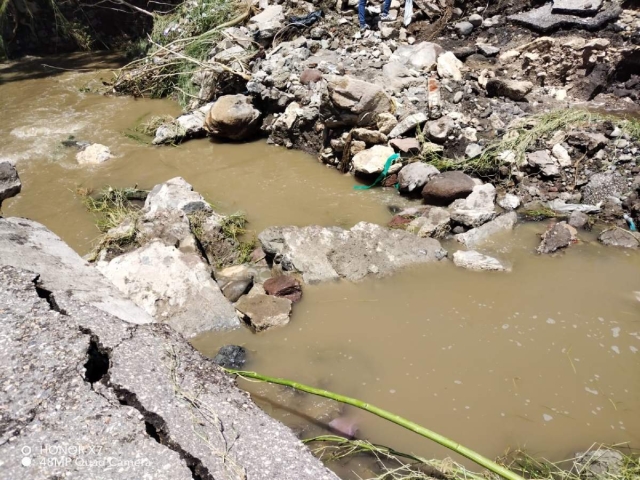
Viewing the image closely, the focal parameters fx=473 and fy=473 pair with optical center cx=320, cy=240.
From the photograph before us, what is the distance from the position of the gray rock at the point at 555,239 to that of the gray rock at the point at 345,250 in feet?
2.79

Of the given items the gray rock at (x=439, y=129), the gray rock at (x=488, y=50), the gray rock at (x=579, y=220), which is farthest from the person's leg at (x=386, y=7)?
the gray rock at (x=579, y=220)

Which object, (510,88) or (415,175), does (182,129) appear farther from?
(510,88)

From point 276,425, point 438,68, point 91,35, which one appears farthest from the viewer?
point 91,35

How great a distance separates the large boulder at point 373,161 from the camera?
193 inches

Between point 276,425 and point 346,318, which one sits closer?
point 276,425

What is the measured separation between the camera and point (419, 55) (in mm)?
6027

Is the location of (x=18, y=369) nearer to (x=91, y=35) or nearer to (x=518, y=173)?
(x=518, y=173)

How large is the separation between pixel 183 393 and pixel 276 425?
41 centimetres

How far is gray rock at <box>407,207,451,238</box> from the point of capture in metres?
4.12

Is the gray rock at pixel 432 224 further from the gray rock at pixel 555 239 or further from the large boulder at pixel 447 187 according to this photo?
the gray rock at pixel 555 239

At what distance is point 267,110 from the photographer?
6297 millimetres

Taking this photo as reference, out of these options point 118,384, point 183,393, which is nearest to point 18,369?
point 118,384

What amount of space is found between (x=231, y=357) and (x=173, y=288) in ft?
2.43

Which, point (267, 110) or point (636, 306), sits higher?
point (267, 110)
